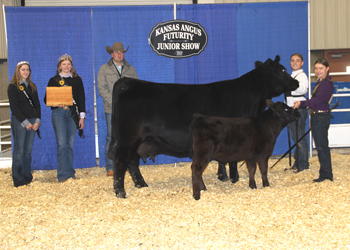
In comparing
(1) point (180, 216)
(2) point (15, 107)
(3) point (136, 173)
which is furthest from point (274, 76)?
(2) point (15, 107)

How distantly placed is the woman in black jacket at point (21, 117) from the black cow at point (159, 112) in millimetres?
1738

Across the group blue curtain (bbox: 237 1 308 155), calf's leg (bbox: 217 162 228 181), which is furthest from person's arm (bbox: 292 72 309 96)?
calf's leg (bbox: 217 162 228 181)

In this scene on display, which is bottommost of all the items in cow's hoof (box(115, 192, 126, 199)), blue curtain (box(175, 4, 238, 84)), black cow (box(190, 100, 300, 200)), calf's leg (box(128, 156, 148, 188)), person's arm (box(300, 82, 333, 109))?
cow's hoof (box(115, 192, 126, 199))

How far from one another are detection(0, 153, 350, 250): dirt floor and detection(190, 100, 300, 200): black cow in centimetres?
41

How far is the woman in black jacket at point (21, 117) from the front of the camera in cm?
526

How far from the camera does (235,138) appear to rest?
406cm

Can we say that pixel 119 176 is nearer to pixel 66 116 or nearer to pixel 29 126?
pixel 66 116

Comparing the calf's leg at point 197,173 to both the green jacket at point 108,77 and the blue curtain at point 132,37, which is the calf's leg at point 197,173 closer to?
the green jacket at point 108,77

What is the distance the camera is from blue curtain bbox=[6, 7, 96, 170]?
614 centimetres

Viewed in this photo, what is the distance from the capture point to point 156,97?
14.4ft

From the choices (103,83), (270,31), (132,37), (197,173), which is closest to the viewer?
(197,173)

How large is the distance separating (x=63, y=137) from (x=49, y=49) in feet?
6.20

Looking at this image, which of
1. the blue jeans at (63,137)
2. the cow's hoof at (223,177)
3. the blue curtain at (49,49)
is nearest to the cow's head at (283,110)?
the cow's hoof at (223,177)

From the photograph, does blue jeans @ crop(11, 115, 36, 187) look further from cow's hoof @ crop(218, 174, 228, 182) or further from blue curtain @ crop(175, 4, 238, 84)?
cow's hoof @ crop(218, 174, 228, 182)
